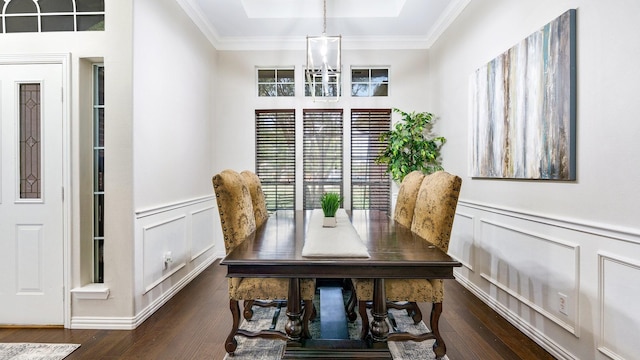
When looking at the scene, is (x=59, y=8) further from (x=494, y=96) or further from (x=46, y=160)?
(x=494, y=96)

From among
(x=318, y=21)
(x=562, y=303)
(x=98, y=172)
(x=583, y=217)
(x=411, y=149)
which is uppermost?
(x=318, y=21)

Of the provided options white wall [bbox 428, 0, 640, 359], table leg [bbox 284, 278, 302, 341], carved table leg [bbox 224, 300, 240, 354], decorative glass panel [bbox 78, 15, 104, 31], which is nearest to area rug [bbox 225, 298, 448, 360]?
carved table leg [bbox 224, 300, 240, 354]

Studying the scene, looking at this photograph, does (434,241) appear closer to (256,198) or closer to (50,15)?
(256,198)

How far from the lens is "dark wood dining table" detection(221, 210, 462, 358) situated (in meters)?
1.48

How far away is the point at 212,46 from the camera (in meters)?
4.27

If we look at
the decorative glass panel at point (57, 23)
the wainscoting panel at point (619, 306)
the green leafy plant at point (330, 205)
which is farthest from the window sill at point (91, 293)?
the wainscoting panel at point (619, 306)

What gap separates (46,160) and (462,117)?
3791 mm

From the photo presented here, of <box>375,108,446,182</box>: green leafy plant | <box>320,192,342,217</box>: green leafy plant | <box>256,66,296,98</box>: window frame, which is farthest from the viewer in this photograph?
<box>256,66,296,98</box>: window frame

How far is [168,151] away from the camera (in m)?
3.03

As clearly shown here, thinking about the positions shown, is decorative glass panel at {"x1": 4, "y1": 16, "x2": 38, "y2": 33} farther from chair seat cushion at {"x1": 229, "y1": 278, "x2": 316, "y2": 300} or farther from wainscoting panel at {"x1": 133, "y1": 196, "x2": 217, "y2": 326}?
chair seat cushion at {"x1": 229, "y1": 278, "x2": 316, "y2": 300}

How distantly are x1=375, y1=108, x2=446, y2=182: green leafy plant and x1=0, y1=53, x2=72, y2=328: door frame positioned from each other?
3317 millimetres

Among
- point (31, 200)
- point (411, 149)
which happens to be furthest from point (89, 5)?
point (411, 149)

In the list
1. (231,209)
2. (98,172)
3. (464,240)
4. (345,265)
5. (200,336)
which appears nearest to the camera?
(345,265)

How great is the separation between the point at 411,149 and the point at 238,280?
2929 millimetres
